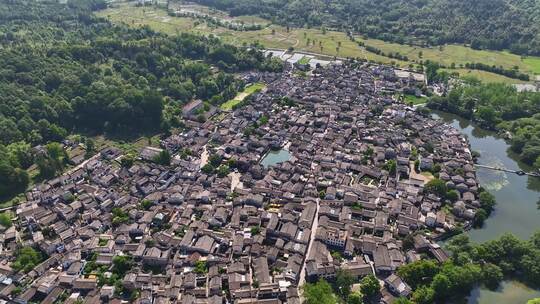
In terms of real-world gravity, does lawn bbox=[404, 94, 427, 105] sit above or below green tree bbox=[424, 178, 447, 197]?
above

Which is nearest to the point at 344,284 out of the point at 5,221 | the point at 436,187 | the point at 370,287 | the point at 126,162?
the point at 370,287

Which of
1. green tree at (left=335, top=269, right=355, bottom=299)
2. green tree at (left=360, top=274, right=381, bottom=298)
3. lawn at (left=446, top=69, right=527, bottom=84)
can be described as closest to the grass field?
lawn at (left=446, top=69, right=527, bottom=84)

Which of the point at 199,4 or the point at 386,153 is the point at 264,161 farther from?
the point at 199,4

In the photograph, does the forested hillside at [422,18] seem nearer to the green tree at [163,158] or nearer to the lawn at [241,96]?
the lawn at [241,96]

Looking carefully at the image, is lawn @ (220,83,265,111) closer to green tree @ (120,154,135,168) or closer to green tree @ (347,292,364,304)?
A: green tree @ (120,154,135,168)

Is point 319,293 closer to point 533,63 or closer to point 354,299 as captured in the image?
point 354,299
